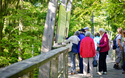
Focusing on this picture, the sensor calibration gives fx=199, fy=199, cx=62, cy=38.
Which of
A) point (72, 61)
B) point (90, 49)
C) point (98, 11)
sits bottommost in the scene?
point (72, 61)

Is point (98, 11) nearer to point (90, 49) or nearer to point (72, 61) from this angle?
point (72, 61)

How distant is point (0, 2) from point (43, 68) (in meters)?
8.96

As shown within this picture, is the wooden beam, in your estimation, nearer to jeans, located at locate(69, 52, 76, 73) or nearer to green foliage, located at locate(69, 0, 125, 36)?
jeans, located at locate(69, 52, 76, 73)

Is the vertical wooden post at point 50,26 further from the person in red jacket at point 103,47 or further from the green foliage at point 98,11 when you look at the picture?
the green foliage at point 98,11

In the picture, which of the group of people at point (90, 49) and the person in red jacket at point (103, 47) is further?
the person in red jacket at point (103, 47)

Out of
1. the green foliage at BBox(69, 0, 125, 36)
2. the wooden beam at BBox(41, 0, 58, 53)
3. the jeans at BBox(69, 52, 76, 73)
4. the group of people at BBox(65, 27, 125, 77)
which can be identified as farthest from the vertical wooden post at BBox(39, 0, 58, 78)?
the green foliage at BBox(69, 0, 125, 36)

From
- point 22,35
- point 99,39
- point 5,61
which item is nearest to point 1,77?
point 99,39

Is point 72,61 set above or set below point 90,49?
below

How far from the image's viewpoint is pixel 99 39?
26.9 ft

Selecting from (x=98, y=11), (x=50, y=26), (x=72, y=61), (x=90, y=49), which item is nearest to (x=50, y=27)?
(x=50, y=26)

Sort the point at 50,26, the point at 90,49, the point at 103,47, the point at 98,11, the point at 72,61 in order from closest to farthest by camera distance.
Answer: the point at 50,26 < the point at 90,49 < the point at 103,47 < the point at 72,61 < the point at 98,11

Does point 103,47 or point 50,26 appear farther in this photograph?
point 103,47

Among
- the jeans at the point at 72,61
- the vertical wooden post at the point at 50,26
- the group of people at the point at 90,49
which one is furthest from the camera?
the jeans at the point at 72,61

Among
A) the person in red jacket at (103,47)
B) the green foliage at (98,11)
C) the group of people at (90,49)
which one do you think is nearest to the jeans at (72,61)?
the group of people at (90,49)
